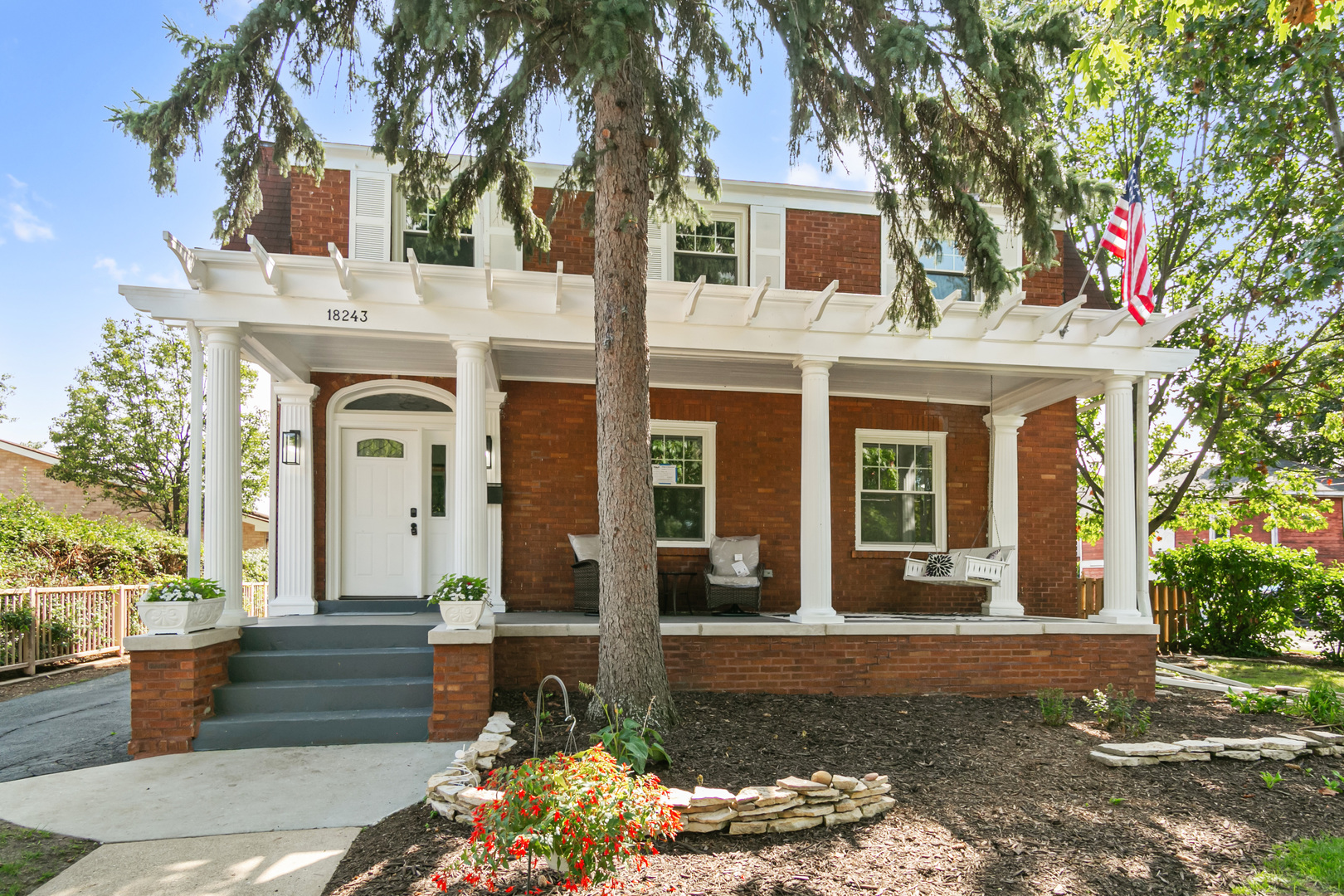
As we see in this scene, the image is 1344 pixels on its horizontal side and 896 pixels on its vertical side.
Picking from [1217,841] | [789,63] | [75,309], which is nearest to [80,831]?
[1217,841]

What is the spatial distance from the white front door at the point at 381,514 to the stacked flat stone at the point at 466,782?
13.4 ft

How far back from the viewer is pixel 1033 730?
6.09 metres

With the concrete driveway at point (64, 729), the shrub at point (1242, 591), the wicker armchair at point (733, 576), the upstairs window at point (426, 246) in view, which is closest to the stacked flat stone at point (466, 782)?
the concrete driveway at point (64, 729)

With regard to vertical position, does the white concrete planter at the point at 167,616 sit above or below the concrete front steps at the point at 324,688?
above

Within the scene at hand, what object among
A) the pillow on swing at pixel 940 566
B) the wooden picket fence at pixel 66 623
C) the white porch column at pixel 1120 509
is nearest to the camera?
the white porch column at pixel 1120 509

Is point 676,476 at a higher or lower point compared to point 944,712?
higher

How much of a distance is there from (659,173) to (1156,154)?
30.6ft

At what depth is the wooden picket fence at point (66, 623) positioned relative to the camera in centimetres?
925

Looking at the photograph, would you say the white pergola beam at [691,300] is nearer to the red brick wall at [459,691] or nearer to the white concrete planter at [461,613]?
the white concrete planter at [461,613]

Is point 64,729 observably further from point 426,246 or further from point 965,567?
point 965,567

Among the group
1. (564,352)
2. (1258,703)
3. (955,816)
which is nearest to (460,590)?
(564,352)

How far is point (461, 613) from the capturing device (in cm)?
598

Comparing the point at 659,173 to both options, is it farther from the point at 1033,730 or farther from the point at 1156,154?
the point at 1156,154

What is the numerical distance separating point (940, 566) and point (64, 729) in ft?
26.0
